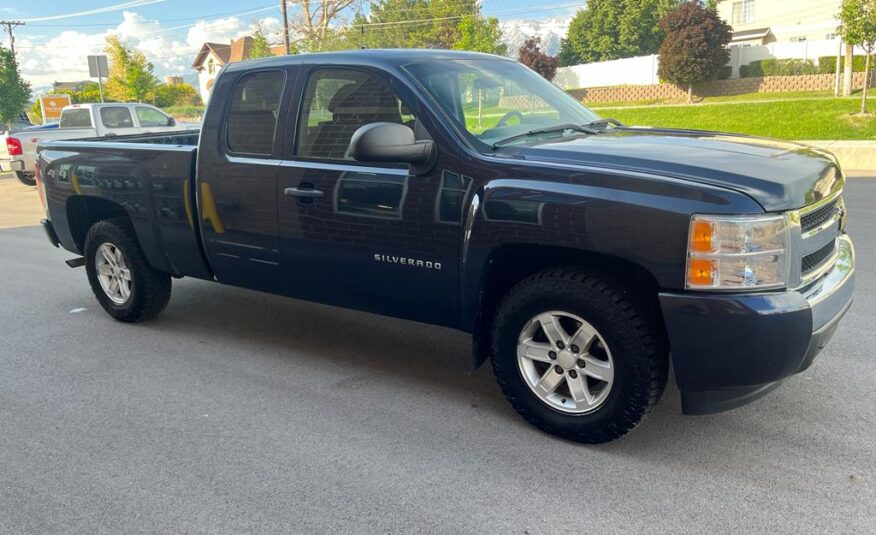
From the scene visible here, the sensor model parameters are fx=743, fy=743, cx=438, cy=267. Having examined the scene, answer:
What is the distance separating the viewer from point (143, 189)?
5.25 meters

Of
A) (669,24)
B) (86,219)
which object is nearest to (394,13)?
(669,24)

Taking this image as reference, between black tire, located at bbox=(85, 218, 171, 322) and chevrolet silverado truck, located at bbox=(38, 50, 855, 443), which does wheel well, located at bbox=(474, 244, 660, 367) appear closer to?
chevrolet silverado truck, located at bbox=(38, 50, 855, 443)

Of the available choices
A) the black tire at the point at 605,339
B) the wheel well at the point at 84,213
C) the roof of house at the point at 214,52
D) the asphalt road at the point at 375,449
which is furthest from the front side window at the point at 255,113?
the roof of house at the point at 214,52

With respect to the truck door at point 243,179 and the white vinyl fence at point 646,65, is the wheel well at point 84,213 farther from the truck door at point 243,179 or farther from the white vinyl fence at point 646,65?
the white vinyl fence at point 646,65

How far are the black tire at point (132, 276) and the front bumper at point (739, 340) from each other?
403 cm

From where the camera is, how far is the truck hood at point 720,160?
3109 mm

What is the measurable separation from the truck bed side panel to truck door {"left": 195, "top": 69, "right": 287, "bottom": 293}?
20 cm

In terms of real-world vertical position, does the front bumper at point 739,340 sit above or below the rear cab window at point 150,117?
below

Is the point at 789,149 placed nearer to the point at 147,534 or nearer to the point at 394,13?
the point at 147,534

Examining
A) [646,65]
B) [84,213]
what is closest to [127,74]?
[646,65]

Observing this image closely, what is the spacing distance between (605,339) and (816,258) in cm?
105

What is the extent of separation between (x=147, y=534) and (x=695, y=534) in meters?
2.15

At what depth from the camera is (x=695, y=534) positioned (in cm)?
285

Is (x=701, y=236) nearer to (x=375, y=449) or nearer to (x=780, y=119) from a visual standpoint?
(x=375, y=449)
